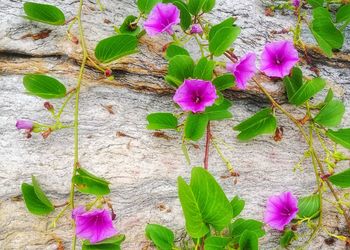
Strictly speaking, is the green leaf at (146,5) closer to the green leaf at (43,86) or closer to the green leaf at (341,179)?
the green leaf at (43,86)

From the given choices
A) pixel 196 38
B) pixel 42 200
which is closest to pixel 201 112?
pixel 196 38

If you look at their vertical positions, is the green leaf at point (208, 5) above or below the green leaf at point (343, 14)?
below

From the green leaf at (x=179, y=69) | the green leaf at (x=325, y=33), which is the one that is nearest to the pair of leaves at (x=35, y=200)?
the green leaf at (x=179, y=69)

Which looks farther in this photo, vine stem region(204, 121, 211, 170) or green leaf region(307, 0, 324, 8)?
→ green leaf region(307, 0, 324, 8)

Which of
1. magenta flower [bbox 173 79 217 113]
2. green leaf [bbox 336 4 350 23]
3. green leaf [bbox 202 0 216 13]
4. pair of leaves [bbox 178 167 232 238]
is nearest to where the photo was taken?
pair of leaves [bbox 178 167 232 238]

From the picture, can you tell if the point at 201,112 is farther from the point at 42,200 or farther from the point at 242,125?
the point at 42,200

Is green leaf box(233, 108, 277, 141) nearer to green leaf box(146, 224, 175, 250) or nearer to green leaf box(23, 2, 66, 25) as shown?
green leaf box(146, 224, 175, 250)

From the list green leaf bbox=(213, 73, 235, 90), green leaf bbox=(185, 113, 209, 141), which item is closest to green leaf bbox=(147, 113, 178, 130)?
green leaf bbox=(185, 113, 209, 141)
